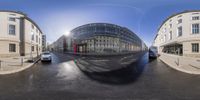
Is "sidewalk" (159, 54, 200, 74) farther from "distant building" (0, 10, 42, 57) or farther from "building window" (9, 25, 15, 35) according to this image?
"building window" (9, 25, 15, 35)

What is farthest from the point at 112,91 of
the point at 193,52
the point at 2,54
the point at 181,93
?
the point at 2,54

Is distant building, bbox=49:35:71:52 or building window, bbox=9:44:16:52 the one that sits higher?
distant building, bbox=49:35:71:52

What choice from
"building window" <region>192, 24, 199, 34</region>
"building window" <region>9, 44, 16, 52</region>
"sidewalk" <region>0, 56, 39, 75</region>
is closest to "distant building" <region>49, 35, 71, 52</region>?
"sidewalk" <region>0, 56, 39, 75</region>

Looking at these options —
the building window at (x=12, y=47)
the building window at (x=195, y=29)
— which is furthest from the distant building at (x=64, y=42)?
the building window at (x=195, y=29)

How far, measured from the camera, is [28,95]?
5.31 m

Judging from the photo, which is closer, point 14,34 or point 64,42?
point 64,42

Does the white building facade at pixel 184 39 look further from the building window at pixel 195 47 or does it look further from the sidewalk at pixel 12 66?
the sidewalk at pixel 12 66

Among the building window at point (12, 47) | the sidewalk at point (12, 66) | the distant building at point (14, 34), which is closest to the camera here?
the sidewalk at point (12, 66)

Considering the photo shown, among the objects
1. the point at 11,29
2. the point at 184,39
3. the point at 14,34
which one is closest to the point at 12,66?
the point at 11,29

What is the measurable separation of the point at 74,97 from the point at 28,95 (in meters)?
1.86

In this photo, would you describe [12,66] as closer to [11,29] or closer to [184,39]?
[11,29]

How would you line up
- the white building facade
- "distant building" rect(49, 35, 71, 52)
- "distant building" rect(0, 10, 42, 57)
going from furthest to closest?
"distant building" rect(0, 10, 42, 57) → the white building facade → "distant building" rect(49, 35, 71, 52)

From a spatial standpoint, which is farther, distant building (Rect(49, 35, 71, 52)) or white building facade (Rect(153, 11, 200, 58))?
white building facade (Rect(153, 11, 200, 58))

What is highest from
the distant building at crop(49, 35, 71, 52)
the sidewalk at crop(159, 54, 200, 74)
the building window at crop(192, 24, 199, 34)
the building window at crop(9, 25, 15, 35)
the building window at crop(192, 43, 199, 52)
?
the building window at crop(9, 25, 15, 35)
